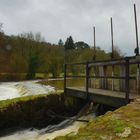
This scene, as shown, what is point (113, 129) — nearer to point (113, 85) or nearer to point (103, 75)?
point (113, 85)

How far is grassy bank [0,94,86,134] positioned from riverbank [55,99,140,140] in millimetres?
6601

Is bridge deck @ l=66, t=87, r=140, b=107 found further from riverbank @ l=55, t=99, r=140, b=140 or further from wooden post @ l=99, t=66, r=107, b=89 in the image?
riverbank @ l=55, t=99, r=140, b=140

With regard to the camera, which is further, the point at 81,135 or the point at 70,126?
the point at 70,126

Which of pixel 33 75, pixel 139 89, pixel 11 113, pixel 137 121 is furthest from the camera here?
pixel 33 75

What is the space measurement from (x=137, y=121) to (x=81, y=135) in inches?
45.2

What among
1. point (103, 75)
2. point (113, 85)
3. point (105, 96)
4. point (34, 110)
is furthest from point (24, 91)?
point (105, 96)

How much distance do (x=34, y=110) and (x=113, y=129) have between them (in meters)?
7.86

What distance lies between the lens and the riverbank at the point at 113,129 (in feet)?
14.4

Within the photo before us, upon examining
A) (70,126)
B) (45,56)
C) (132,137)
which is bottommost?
(70,126)

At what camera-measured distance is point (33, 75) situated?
52000mm

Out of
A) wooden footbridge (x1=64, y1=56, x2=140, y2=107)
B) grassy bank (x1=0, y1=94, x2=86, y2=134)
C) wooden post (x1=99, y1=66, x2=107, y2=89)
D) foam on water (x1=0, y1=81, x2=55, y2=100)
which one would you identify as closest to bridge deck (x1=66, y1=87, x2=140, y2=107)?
wooden footbridge (x1=64, y1=56, x2=140, y2=107)

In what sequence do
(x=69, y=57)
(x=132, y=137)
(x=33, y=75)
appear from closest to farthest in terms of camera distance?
(x=132, y=137) < (x=33, y=75) < (x=69, y=57)

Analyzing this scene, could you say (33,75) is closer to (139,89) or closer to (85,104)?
(85,104)

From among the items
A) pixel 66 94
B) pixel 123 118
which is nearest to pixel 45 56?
pixel 66 94
